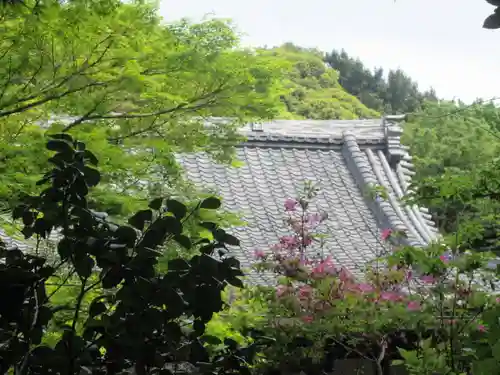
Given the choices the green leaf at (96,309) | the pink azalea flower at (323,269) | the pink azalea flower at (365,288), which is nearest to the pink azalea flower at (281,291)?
the pink azalea flower at (323,269)

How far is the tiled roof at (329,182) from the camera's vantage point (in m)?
8.94

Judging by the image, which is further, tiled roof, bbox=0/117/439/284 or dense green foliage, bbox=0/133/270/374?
tiled roof, bbox=0/117/439/284

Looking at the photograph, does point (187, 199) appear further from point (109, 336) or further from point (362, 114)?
point (362, 114)

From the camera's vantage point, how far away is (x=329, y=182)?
1017 cm

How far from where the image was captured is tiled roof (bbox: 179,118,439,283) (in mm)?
8938

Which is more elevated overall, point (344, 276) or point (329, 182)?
point (329, 182)

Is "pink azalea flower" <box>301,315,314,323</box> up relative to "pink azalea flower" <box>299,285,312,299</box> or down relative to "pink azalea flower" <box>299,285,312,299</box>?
down

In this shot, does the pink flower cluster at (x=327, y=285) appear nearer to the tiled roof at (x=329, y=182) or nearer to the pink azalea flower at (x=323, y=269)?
the pink azalea flower at (x=323, y=269)

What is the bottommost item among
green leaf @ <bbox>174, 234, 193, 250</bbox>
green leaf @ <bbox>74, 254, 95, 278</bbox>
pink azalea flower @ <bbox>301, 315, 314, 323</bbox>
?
pink azalea flower @ <bbox>301, 315, 314, 323</bbox>

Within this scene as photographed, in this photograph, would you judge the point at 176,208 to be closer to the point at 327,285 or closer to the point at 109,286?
the point at 109,286

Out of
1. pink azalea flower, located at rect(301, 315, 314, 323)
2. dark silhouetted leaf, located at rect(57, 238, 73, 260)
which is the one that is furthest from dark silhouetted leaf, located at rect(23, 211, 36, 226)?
pink azalea flower, located at rect(301, 315, 314, 323)

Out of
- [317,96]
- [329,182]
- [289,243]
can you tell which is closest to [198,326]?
[289,243]

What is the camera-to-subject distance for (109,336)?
2268mm

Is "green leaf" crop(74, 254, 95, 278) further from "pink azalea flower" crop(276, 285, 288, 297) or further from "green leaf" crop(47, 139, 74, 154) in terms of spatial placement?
"pink azalea flower" crop(276, 285, 288, 297)
